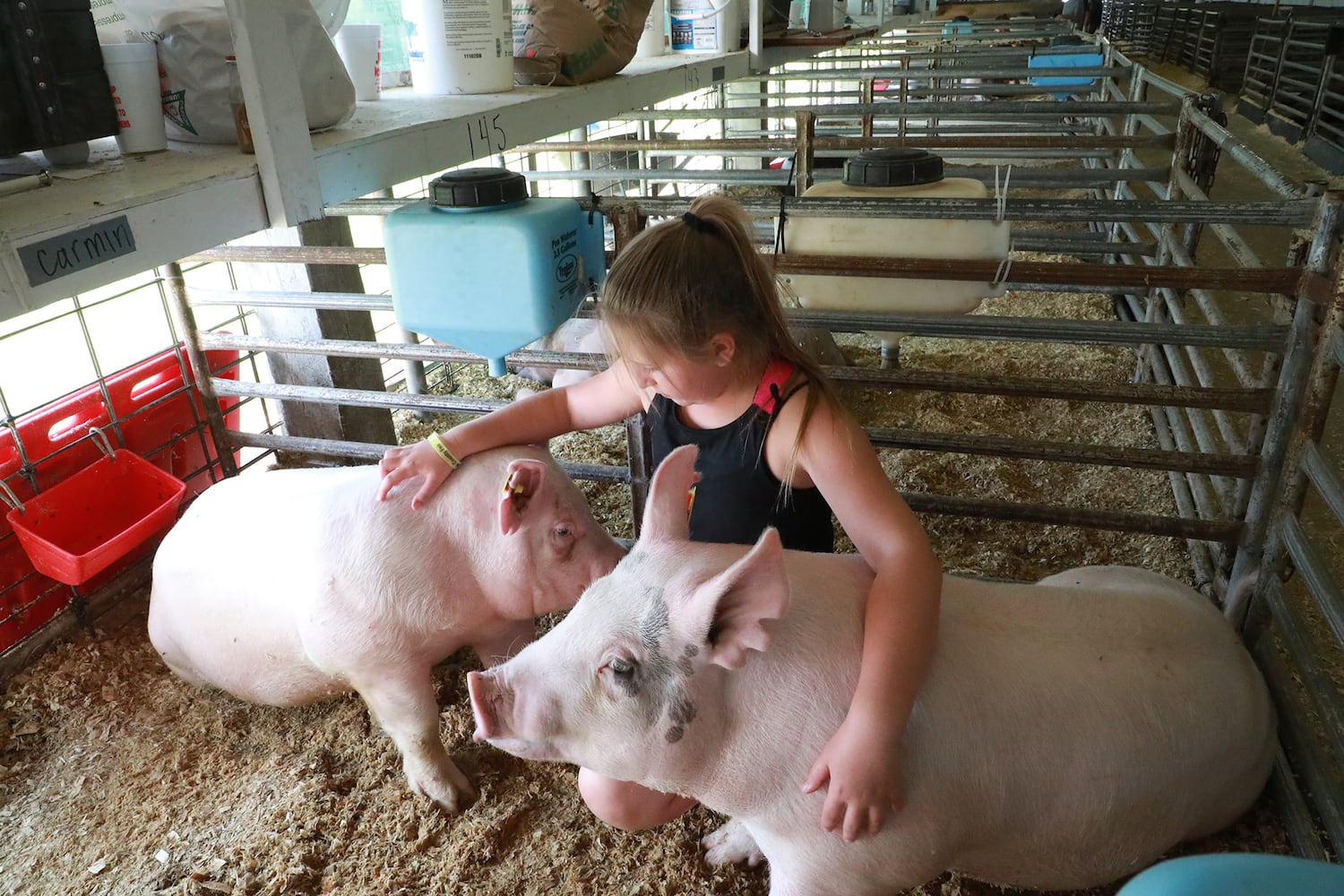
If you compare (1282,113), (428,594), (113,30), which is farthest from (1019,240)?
(1282,113)

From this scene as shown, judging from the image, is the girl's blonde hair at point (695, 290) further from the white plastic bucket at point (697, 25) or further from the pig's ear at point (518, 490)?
the white plastic bucket at point (697, 25)

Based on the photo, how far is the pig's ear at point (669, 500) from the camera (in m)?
1.43

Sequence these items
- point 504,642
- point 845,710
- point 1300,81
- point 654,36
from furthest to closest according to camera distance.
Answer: point 1300,81 < point 654,36 < point 504,642 < point 845,710

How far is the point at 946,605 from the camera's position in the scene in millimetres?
1529

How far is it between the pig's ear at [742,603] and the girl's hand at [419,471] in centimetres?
85

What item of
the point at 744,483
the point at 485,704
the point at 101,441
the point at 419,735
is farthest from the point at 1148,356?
the point at 101,441

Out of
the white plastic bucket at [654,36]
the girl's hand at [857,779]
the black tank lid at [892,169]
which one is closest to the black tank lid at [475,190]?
the black tank lid at [892,169]

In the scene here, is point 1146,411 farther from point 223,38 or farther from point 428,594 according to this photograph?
point 223,38

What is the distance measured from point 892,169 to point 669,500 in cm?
97

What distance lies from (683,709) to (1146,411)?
3112 millimetres

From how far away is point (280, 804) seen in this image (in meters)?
1.99

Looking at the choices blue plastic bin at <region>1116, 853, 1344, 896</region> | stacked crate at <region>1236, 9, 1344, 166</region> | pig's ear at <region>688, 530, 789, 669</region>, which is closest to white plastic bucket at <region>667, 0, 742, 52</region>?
pig's ear at <region>688, 530, 789, 669</region>

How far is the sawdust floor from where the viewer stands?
5.95ft

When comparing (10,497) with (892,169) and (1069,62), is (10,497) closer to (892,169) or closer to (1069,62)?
(892,169)
